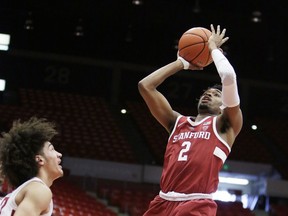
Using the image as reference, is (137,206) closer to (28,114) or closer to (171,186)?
(28,114)

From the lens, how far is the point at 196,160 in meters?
4.20

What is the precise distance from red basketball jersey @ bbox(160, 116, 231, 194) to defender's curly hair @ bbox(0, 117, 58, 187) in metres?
1.11

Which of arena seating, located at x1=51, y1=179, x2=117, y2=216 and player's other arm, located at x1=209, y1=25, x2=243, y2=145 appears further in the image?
arena seating, located at x1=51, y1=179, x2=117, y2=216

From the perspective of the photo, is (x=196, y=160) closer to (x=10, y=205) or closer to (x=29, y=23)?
(x=10, y=205)

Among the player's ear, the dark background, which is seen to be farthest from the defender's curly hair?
the dark background

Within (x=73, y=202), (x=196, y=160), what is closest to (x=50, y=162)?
(x=196, y=160)

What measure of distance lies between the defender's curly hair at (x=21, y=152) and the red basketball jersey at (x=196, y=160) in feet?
3.63

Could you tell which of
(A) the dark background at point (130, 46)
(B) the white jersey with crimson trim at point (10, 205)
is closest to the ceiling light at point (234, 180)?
(A) the dark background at point (130, 46)

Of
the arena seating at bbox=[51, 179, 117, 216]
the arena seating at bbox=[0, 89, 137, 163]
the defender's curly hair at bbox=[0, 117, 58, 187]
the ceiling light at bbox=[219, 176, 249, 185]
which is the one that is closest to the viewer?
the defender's curly hair at bbox=[0, 117, 58, 187]

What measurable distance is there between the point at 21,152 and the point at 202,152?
1317 mm

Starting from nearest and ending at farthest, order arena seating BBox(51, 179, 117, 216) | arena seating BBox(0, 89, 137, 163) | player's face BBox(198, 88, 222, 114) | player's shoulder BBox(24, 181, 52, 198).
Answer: player's shoulder BBox(24, 181, 52, 198) < player's face BBox(198, 88, 222, 114) < arena seating BBox(51, 179, 117, 216) < arena seating BBox(0, 89, 137, 163)

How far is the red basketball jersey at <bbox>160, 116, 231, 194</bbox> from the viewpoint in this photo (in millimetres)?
4184

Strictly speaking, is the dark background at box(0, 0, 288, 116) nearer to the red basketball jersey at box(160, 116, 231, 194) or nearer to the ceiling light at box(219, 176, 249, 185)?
the ceiling light at box(219, 176, 249, 185)

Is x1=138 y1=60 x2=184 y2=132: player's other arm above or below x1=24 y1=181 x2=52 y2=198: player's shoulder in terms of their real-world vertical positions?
above
